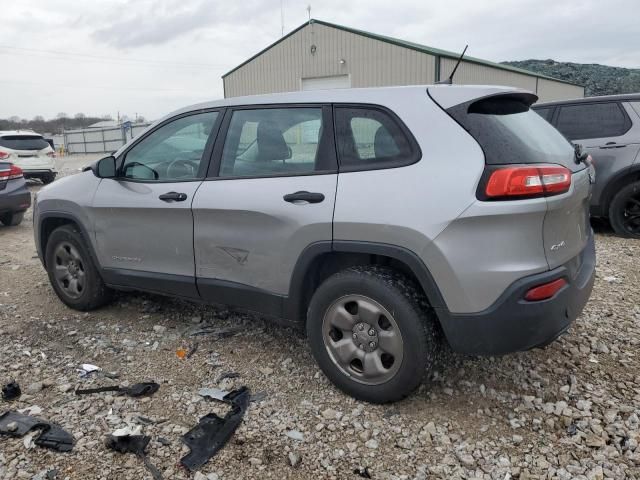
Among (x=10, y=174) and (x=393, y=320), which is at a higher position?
(x=10, y=174)

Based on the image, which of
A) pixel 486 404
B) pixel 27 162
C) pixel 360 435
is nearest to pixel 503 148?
pixel 486 404

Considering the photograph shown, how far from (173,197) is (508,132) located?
213 cm

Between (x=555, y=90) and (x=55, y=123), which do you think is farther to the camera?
(x=55, y=123)

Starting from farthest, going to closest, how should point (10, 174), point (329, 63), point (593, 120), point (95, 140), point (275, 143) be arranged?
point (95, 140), point (329, 63), point (10, 174), point (593, 120), point (275, 143)

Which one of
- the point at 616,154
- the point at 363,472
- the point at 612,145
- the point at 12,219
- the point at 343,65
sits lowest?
the point at 363,472

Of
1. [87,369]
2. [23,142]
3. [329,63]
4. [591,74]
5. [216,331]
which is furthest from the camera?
[591,74]

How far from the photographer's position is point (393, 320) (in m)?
2.67

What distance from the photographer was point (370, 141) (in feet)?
9.23

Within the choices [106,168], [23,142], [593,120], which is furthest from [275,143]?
[23,142]

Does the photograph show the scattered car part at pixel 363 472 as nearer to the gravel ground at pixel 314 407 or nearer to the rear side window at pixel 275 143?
the gravel ground at pixel 314 407

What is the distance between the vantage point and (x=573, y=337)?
3594mm

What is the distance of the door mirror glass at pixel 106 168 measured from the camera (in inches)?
151

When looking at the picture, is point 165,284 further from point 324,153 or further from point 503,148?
point 503,148

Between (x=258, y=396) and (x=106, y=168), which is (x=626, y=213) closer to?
(x=258, y=396)
